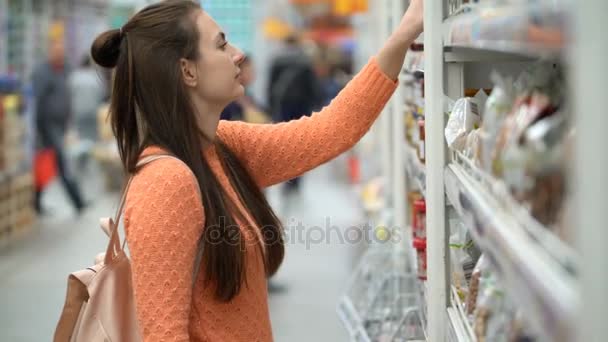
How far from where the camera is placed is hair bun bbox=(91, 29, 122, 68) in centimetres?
202

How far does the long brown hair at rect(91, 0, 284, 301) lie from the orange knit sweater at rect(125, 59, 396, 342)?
0.14 ft

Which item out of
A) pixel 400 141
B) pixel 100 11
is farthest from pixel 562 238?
pixel 100 11

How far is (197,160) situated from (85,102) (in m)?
9.53

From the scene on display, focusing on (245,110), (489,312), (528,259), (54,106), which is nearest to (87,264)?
(245,110)

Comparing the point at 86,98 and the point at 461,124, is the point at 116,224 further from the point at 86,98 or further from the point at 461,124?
→ the point at 86,98

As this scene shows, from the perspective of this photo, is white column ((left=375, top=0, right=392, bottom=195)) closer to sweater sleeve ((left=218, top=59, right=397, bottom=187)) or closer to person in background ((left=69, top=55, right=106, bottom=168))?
sweater sleeve ((left=218, top=59, right=397, bottom=187))

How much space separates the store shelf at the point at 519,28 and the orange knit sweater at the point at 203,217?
2.00 ft

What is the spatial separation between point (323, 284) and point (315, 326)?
1100 millimetres

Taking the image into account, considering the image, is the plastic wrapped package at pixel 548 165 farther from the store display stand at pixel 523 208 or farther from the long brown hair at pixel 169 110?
the long brown hair at pixel 169 110

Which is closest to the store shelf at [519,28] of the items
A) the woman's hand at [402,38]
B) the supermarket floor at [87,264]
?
the woman's hand at [402,38]

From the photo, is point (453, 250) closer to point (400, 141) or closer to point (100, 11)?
point (400, 141)

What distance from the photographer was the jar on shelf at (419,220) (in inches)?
104

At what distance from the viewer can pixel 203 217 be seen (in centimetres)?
185

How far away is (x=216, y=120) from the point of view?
204 cm
